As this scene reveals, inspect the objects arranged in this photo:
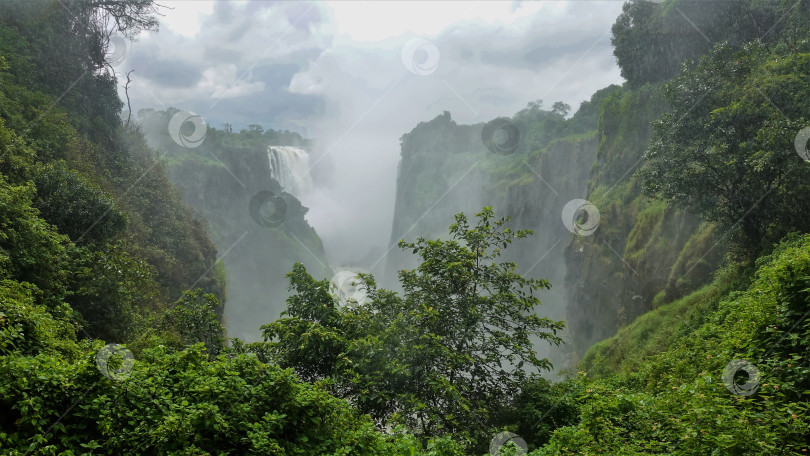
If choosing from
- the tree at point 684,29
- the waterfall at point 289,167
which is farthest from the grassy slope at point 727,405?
the waterfall at point 289,167

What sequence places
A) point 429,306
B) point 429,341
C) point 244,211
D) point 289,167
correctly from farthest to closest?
point 289,167, point 244,211, point 429,306, point 429,341

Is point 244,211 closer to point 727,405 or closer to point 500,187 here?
point 500,187

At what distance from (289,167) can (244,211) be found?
36.1 ft

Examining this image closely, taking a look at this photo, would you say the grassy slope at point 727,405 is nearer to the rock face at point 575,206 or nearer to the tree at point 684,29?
the rock face at point 575,206

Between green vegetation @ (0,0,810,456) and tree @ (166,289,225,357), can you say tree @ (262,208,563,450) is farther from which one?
tree @ (166,289,225,357)

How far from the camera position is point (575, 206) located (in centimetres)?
4709

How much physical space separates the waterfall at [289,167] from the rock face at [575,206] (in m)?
27.9

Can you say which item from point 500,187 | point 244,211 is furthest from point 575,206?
point 244,211

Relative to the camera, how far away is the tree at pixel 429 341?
8.54 metres


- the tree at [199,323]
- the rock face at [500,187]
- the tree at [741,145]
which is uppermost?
the rock face at [500,187]

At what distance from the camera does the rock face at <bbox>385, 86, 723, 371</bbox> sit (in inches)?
933

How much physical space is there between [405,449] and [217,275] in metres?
28.4

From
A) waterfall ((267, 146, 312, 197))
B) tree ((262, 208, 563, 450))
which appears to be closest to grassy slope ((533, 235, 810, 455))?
tree ((262, 208, 563, 450))

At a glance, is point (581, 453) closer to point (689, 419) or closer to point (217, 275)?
point (689, 419)
